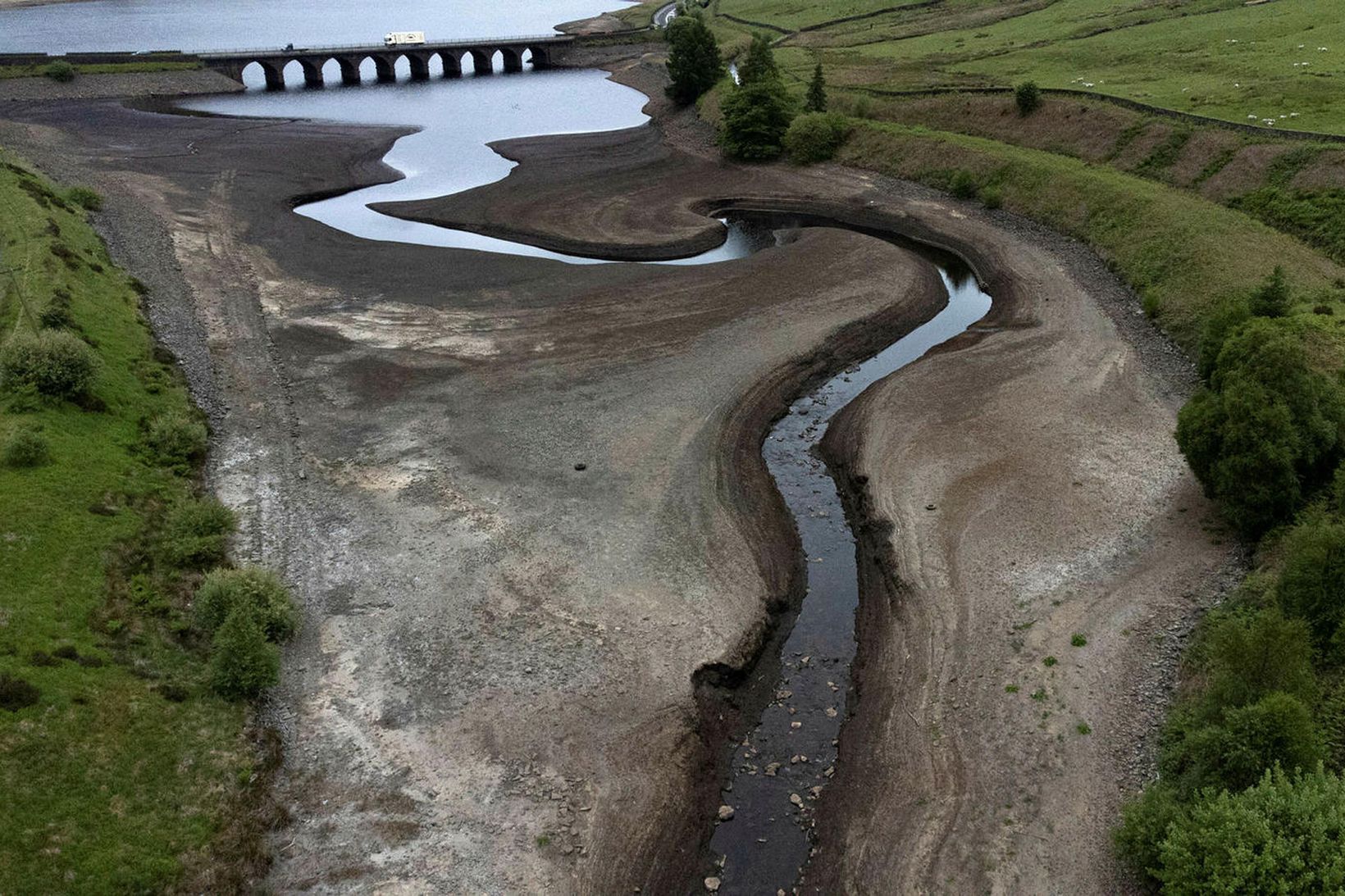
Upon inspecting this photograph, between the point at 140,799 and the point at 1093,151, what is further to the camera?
the point at 1093,151

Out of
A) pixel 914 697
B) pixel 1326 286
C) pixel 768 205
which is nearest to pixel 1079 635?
pixel 914 697

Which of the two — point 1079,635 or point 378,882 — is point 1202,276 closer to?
point 1079,635

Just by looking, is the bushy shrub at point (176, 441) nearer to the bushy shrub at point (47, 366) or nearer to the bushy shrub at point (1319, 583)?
the bushy shrub at point (47, 366)

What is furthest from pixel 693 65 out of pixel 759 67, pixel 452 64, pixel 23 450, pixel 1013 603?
pixel 1013 603

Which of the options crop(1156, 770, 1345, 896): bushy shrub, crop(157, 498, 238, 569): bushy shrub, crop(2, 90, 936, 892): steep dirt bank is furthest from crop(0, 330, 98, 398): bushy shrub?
crop(1156, 770, 1345, 896): bushy shrub

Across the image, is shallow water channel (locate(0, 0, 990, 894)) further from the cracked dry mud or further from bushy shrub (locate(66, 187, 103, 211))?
bushy shrub (locate(66, 187, 103, 211))

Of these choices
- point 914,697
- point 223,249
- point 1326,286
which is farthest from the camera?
point 223,249

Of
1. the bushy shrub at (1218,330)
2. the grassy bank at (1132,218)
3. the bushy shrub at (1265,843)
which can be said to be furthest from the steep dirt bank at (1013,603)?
the grassy bank at (1132,218)
